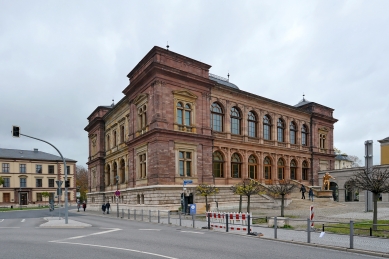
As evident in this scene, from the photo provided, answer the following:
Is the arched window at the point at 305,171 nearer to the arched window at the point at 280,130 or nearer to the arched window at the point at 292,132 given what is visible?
the arched window at the point at 292,132

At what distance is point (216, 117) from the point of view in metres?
38.8

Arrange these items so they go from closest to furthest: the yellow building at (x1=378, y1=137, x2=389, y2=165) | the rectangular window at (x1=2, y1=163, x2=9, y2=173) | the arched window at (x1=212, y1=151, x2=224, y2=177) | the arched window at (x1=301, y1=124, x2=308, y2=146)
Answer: the arched window at (x1=212, y1=151, x2=224, y2=177) < the arched window at (x1=301, y1=124, x2=308, y2=146) < the yellow building at (x1=378, y1=137, x2=389, y2=165) < the rectangular window at (x1=2, y1=163, x2=9, y2=173)

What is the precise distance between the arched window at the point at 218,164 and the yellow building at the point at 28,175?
187ft

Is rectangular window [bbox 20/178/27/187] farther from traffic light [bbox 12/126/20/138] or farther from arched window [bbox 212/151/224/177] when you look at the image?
traffic light [bbox 12/126/20/138]

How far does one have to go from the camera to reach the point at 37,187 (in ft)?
288

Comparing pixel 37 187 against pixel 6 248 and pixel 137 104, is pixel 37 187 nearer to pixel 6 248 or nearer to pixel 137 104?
pixel 137 104

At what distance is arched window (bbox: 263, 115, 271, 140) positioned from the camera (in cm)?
4403

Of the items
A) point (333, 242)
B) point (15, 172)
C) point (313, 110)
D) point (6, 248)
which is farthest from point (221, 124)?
point (15, 172)

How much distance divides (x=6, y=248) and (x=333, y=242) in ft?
39.5

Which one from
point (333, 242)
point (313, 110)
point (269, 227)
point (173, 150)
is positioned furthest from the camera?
point (313, 110)

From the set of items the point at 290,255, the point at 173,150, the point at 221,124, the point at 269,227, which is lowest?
the point at 269,227

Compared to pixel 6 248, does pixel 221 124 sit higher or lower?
higher

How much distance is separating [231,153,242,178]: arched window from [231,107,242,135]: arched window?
280 centimetres

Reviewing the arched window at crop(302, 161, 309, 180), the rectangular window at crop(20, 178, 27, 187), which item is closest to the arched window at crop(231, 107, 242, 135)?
the arched window at crop(302, 161, 309, 180)
